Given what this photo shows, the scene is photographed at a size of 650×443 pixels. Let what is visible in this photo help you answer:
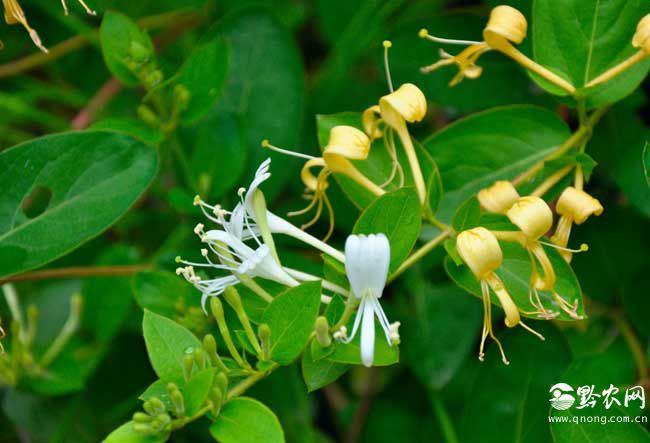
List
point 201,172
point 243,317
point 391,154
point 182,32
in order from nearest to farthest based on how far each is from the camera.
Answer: point 243,317
point 391,154
point 201,172
point 182,32

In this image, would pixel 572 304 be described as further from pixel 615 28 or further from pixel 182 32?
pixel 182 32

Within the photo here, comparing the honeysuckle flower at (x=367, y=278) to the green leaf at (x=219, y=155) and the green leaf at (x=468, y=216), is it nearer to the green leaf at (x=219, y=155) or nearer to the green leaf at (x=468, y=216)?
the green leaf at (x=468, y=216)

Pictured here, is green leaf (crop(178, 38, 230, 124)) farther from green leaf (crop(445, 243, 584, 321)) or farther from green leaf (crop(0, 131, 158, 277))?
green leaf (crop(445, 243, 584, 321))

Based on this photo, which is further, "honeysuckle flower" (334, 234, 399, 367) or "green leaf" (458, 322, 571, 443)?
"green leaf" (458, 322, 571, 443)

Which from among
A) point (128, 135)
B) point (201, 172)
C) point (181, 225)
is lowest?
point (181, 225)

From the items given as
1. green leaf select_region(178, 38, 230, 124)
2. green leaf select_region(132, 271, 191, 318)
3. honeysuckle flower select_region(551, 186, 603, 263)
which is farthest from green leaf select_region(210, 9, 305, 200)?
honeysuckle flower select_region(551, 186, 603, 263)

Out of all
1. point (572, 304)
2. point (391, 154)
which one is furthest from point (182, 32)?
A: point (572, 304)

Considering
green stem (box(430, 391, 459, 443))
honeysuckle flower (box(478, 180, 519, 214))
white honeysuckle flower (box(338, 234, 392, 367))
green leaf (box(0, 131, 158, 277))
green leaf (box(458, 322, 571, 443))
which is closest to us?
white honeysuckle flower (box(338, 234, 392, 367))
